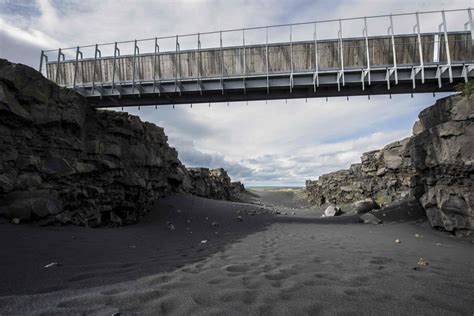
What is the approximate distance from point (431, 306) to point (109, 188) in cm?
1053

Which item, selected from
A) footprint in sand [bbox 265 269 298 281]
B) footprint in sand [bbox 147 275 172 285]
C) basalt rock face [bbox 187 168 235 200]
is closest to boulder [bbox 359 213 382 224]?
footprint in sand [bbox 265 269 298 281]

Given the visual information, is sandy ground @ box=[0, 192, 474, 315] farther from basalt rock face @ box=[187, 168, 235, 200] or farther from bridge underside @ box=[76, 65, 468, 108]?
basalt rock face @ box=[187, 168, 235, 200]

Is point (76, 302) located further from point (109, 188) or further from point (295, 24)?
point (295, 24)

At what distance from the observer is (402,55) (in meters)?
12.0

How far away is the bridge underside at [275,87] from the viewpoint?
36.4ft

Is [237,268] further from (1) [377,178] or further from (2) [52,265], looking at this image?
(1) [377,178]

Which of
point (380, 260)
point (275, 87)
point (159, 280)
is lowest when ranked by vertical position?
point (380, 260)

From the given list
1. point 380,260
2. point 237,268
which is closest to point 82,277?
point 237,268

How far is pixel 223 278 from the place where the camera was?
3.70 meters

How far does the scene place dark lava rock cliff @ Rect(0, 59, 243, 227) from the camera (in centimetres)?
706

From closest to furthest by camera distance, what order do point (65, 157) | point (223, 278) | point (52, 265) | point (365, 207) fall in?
point (223, 278) → point (52, 265) → point (65, 157) → point (365, 207)

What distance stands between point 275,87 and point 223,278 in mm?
9832

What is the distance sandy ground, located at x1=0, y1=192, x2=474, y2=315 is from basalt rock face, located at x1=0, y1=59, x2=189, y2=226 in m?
1.46

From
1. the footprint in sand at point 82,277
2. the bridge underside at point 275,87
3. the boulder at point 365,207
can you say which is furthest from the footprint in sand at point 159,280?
the boulder at point 365,207
